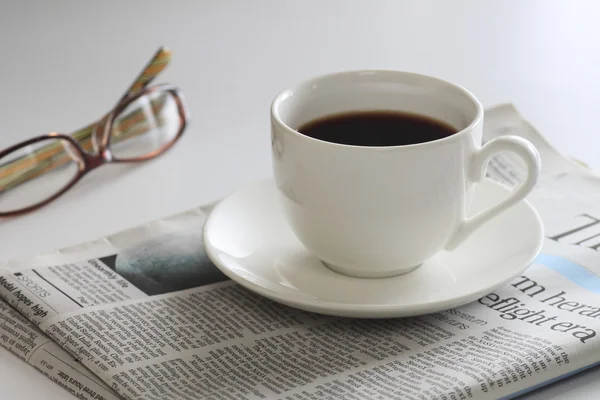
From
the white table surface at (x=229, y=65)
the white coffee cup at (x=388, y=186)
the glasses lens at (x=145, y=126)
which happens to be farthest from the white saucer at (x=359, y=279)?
the glasses lens at (x=145, y=126)

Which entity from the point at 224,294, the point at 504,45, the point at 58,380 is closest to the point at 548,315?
Result: the point at 224,294

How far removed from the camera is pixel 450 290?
0.64 meters

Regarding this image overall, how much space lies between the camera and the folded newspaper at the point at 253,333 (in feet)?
1.86

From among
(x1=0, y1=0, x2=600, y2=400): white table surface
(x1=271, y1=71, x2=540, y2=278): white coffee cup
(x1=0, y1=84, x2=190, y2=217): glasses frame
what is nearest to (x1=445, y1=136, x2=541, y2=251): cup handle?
(x1=271, y1=71, x2=540, y2=278): white coffee cup

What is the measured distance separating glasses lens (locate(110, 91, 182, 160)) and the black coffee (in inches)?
13.6

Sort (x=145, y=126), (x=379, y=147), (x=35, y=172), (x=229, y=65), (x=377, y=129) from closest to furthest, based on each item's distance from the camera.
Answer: (x=379, y=147)
(x=377, y=129)
(x=35, y=172)
(x=145, y=126)
(x=229, y=65)

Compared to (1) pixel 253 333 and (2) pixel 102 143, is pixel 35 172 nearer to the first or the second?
(2) pixel 102 143

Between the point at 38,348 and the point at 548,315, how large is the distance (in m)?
0.38

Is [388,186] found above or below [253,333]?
above

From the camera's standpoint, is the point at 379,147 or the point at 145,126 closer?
the point at 379,147

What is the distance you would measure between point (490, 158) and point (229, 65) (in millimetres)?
652

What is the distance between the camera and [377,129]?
2.32ft

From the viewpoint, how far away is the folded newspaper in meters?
0.57

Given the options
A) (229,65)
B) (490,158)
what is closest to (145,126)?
(229,65)
